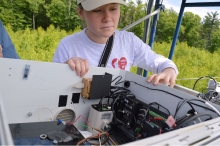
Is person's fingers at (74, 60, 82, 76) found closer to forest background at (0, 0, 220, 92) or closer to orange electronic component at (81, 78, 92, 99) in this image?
orange electronic component at (81, 78, 92, 99)

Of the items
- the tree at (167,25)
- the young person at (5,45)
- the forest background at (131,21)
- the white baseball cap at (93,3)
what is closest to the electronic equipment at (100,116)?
the white baseball cap at (93,3)

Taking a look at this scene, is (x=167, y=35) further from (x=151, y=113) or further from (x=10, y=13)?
(x=151, y=113)

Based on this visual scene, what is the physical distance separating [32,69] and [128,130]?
0.49 m

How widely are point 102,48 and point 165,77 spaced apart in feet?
1.57

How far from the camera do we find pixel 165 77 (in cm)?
98

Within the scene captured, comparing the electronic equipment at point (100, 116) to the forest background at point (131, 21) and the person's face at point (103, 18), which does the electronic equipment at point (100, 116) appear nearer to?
the person's face at point (103, 18)

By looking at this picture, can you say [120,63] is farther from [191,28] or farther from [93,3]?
[191,28]

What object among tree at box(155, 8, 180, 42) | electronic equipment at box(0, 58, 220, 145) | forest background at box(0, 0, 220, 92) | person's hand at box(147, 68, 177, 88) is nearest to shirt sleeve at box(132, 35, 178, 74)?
person's hand at box(147, 68, 177, 88)

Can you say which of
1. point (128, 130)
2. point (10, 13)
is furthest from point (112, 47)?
point (10, 13)

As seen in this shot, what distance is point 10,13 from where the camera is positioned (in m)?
11.9

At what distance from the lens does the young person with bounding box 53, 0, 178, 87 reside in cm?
99

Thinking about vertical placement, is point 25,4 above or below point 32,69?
above

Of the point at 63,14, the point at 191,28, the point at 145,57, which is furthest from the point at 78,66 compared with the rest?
the point at 191,28

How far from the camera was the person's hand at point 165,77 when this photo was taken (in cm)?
92
